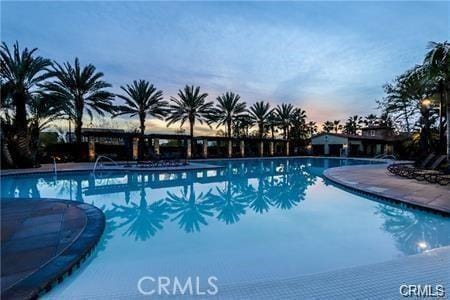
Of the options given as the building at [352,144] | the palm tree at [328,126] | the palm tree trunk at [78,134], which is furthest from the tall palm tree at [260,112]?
the palm tree at [328,126]

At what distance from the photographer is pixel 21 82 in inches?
637

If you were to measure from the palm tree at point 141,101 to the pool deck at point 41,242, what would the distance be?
1899 cm

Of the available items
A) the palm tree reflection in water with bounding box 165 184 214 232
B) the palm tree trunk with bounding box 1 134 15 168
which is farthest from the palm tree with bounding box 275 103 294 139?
the palm tree trunk with bounding box 1 134 15 168

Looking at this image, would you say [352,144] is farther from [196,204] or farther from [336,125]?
[196,204]

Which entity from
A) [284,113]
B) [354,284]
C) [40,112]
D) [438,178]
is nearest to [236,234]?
[354,284]

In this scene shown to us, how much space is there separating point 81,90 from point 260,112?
21.3m

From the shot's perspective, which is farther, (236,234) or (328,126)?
(328,126)

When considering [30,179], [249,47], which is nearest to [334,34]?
[249,47]

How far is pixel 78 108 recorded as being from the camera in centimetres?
2211

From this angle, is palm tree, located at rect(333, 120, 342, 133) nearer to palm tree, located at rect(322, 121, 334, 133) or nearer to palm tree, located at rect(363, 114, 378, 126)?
palm tree, located at rect(322, 121, 334, 133)

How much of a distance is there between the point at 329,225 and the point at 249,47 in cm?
1185

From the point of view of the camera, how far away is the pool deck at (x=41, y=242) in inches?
124

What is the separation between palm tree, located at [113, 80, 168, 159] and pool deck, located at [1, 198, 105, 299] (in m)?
19.0

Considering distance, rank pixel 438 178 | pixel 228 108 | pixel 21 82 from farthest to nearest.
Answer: pixel 228 108 → pixel 21 82 → pixel 438 178
